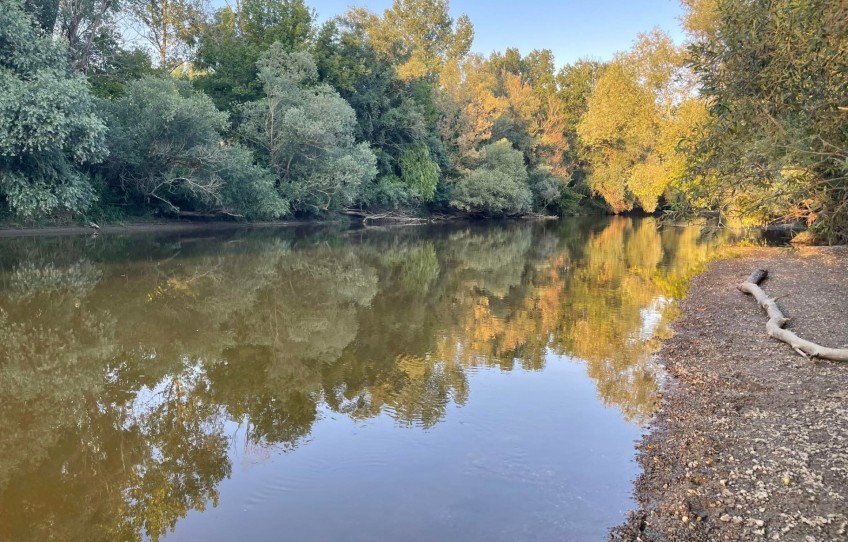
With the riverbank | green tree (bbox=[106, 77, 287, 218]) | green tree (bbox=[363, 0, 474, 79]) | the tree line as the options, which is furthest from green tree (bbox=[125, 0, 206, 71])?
the riverbank

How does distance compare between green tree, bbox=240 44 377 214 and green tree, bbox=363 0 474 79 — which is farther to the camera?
green tree, bbox=363 0 474 79

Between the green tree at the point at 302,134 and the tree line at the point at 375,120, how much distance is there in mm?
138

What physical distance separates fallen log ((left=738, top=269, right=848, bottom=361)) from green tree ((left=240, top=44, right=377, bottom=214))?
26882 mm

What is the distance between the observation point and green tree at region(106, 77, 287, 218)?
3145 cm

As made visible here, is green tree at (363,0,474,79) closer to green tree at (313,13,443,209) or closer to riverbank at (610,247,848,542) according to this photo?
green tree at (313,13,443,209)

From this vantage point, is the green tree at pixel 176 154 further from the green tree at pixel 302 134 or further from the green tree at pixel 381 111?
the green tree at pixel 381 111

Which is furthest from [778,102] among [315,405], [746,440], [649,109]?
[649,109]

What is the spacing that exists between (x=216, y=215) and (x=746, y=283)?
3451 centimetres

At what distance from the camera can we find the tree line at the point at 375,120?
10.4m

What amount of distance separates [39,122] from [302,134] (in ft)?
49.8

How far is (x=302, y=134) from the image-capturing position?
3684 centimetres

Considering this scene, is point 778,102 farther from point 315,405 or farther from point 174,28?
point 174,28

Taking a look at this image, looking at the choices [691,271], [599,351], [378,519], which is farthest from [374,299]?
[691,271]

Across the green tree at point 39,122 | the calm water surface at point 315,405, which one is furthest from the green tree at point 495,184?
the calm water surface at point 315,405
